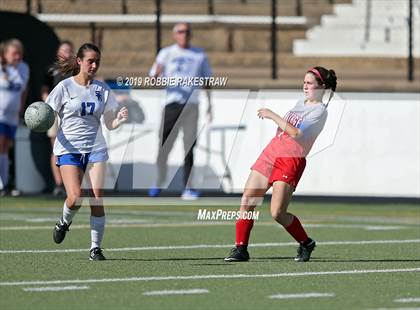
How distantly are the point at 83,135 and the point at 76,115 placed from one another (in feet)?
0.58

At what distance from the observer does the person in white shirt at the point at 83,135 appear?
11.2 metres

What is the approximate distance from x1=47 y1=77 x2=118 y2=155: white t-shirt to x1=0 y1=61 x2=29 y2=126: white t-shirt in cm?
737

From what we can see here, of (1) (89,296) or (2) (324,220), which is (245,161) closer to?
(2) (324,220)

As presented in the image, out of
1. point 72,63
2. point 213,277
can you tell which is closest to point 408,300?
point 213,277

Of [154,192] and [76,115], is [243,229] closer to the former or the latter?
[76,115]

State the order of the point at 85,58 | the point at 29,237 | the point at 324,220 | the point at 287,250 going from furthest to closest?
the point at 324,220, the point at 29,237, the point at 287,250, the point at 85,58

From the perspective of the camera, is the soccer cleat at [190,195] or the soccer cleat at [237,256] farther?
the soccer cleat at [190,195]

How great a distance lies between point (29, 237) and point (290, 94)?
632 centimetres

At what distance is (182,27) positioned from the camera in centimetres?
1795

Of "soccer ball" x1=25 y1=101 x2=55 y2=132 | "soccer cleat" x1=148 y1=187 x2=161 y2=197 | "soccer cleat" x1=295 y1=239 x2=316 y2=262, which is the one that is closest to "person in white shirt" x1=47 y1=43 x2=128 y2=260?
"soccer ball" x1=25 y1=101 x2=55 y2=132

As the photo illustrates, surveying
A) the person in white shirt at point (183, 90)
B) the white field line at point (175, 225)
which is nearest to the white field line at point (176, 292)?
the white field line at point (175, 225)

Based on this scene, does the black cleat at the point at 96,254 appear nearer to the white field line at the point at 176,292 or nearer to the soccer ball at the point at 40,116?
the soccer ball at the point at 40,116

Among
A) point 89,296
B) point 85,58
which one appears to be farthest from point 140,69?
point 89,296

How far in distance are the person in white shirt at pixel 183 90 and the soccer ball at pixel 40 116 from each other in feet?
22.4
